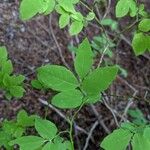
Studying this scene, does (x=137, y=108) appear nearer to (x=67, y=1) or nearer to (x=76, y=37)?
(x=76, y=37)

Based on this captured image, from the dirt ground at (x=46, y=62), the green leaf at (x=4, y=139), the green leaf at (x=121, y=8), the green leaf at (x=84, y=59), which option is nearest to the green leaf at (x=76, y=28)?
the green leaf at (x=121, y=8)

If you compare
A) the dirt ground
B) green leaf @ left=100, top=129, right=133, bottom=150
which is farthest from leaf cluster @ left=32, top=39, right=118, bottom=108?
the dirt ground

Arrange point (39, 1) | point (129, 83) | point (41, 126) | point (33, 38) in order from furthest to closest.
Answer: point (129, 83)
point (33, 38)
point (41, 126)
point (39, 1)

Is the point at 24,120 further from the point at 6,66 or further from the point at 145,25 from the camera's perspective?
the point at 145,25

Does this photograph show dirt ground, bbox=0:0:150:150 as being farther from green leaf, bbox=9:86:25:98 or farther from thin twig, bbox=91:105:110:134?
green leaf, bbox=9:86:25:98

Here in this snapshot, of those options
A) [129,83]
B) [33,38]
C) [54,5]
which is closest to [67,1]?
[54,5]

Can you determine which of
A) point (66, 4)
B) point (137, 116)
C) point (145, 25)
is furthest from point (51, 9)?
point (137, 116)
